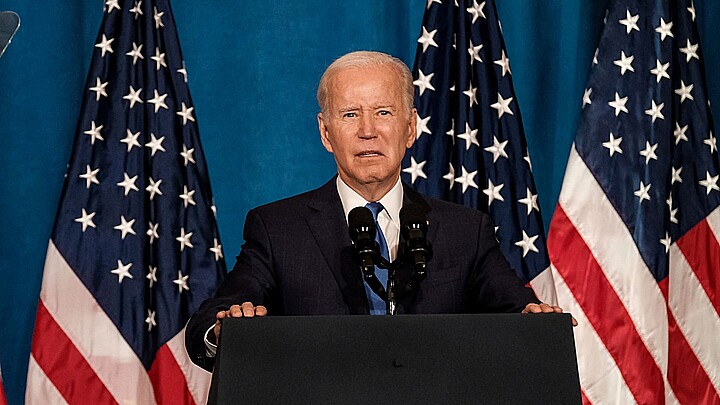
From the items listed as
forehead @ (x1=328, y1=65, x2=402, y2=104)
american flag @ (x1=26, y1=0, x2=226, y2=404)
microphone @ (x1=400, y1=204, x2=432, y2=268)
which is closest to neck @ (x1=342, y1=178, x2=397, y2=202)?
forehead @ (x1=328, y1=65, x2=402, y2=104)

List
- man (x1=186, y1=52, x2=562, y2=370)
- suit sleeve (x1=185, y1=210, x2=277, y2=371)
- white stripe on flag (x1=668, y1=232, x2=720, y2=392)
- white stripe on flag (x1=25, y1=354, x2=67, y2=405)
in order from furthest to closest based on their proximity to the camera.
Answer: white stripe on flag (x1=668, y1=232, x2=720, y2=392)
white stripe on flag (x1=25, y1=354, x2=67, y2=405)
man (x1=186, y1=52, x2=562, y2=370)
suit sleeve (x1=185, y1=210, x2=277, y2=371)

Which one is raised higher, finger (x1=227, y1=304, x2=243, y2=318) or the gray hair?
the gray hair

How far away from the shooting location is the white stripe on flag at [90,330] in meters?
3.88

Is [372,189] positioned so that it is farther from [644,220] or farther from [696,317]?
[696,317]

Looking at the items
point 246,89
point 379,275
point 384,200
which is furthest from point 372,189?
point 246,89

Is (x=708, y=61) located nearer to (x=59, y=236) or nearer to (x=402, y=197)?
(x=402, y=197)

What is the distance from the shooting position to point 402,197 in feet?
8.81

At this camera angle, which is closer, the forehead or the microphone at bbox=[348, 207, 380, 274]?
the microphone at bbox=[348, 207, 380, 274]

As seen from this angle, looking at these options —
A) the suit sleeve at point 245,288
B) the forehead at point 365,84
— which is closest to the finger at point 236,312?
the suit sleeve at point 245,288

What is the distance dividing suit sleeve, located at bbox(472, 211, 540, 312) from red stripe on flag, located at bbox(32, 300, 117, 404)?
198 cm

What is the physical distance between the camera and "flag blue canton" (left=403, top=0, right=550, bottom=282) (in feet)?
13.3

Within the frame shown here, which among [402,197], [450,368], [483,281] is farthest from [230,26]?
[450,368]

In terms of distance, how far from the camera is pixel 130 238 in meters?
3.92

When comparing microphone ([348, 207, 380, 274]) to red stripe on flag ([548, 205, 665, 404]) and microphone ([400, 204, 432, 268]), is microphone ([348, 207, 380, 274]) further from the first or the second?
red stripe on flag ([548, 205, 665, 404])
